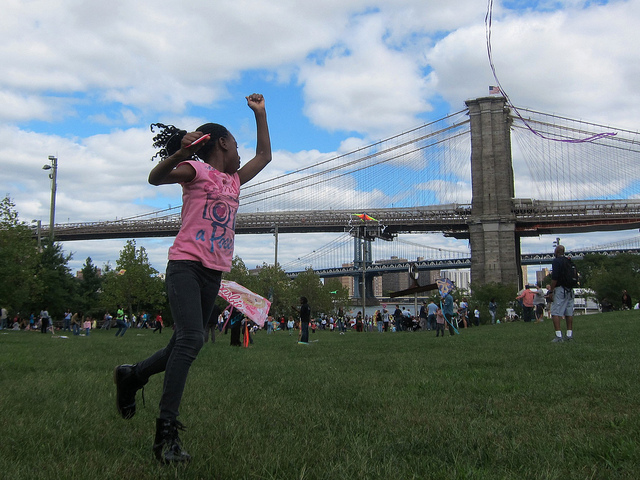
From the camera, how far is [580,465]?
2.79 metres

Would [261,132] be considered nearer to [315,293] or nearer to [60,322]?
[60,322]

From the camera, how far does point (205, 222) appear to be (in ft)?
11.1

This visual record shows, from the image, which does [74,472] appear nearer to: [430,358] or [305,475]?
[305,475]

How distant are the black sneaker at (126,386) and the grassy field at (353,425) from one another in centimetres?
14

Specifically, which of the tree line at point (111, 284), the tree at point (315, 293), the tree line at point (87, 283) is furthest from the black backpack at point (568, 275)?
the tree at point (315, 293)

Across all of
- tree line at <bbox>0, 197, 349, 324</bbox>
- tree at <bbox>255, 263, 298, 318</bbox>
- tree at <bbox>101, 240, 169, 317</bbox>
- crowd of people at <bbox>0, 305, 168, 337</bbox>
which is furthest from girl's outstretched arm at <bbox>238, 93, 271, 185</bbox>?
tree at <bbox>255, 263, 298, 318</bbox>

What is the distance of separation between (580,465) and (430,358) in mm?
6020

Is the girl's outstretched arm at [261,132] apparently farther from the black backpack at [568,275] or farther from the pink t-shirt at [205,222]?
the black backpack at [568,275]

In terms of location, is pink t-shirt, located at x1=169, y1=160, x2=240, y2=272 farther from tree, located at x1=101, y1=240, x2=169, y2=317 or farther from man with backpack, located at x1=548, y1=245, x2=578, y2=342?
tree, located at x1=101, y1=240, x2=169, y2=317

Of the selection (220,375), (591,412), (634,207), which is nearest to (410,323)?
(634,207)

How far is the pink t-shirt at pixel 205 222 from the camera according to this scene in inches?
131

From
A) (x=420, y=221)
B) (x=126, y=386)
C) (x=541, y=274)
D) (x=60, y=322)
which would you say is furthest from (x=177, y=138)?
(x=541, y=274)

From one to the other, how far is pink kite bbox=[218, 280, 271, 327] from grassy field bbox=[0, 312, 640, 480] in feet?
21.6

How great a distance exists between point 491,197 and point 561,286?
45686 mm
